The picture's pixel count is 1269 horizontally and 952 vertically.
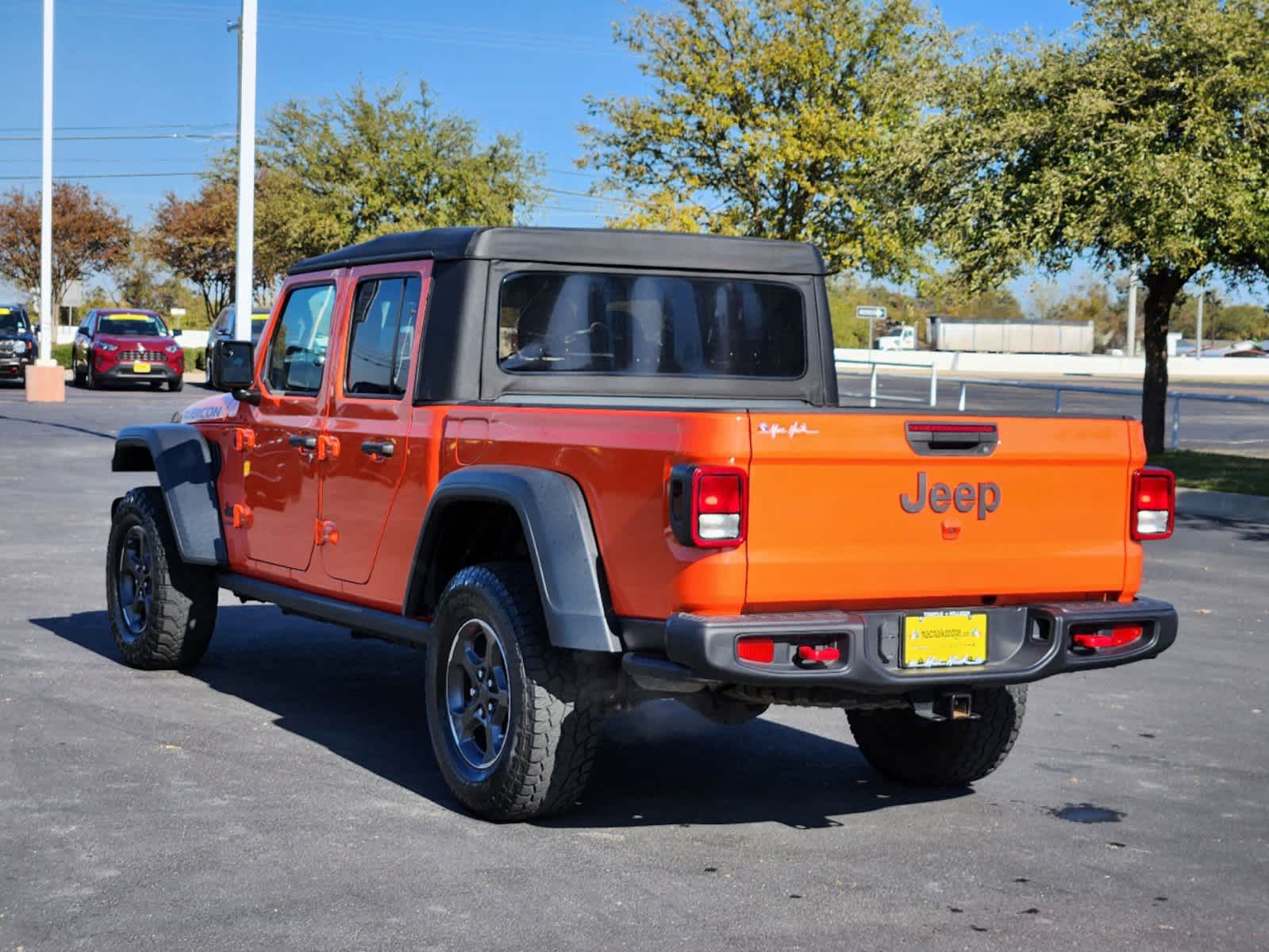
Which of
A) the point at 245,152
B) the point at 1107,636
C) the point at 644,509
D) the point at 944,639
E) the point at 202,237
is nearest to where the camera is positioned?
the point at 644,509

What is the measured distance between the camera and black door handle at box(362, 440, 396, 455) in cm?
644

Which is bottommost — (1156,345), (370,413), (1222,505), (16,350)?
(1222,505)

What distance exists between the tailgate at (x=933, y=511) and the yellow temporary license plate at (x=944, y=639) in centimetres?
8

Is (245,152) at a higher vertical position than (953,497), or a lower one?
higher

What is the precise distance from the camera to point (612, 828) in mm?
5762

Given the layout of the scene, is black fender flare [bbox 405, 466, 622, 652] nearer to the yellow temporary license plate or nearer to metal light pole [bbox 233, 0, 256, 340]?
the yellow temporary license plate

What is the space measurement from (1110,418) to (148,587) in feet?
15.6

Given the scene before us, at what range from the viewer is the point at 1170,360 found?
7688cm

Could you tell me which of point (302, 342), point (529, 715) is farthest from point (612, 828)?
point (302, 342)

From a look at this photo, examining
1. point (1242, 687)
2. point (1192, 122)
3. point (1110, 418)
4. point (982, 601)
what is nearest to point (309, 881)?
point (982, 601)

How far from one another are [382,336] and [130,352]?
1319 inches

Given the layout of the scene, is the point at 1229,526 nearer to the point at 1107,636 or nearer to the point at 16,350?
the point at 1107,636

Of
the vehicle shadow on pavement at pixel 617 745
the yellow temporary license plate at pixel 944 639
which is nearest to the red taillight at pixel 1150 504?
the yellow temporary license plate at pixel 944 639

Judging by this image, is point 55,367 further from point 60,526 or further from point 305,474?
point 305,474
